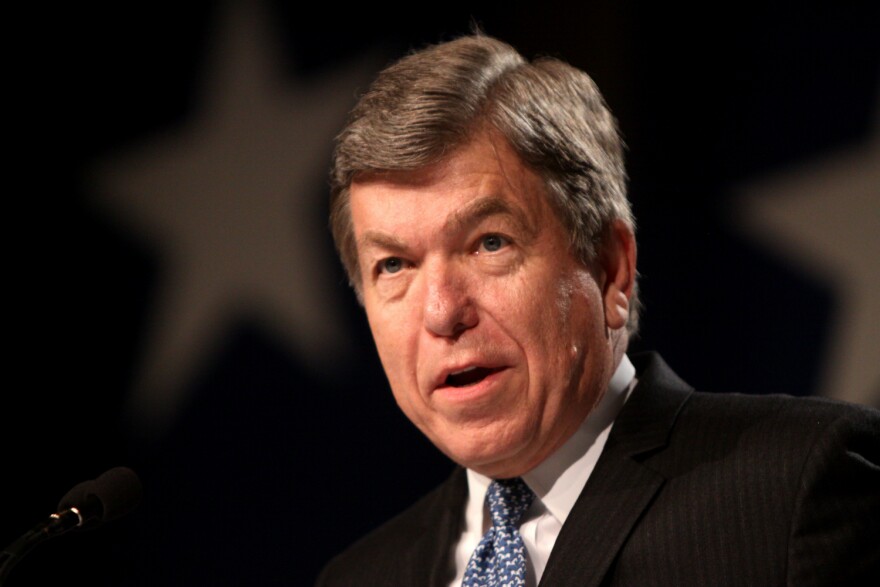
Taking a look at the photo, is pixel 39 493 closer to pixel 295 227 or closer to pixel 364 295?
pixel 295 227

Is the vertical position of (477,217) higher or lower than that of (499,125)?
A: lower

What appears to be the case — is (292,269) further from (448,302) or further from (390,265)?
(448,302)

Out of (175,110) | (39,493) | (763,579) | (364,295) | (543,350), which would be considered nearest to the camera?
(763,579)

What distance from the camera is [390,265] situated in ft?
6.89

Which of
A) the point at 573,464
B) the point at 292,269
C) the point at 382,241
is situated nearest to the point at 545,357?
the point at 573,464

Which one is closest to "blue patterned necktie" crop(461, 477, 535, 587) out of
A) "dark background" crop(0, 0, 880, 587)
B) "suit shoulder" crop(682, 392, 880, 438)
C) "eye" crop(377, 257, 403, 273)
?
"suit shoulder" crop(682, 392, 880, 438)

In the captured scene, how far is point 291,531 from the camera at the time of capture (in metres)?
3.39

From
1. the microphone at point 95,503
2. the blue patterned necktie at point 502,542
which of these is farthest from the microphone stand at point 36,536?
the blue patterned necktie at point 502,542

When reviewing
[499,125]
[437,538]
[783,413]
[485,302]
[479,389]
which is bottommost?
[437,538]

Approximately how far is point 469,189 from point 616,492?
0.58 m

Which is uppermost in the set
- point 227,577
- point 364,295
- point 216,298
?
point 364,295

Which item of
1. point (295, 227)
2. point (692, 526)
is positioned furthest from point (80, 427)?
point (692, 526)

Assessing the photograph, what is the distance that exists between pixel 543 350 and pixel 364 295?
15.6 inches

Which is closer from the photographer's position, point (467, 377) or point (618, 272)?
point (467, 377)
